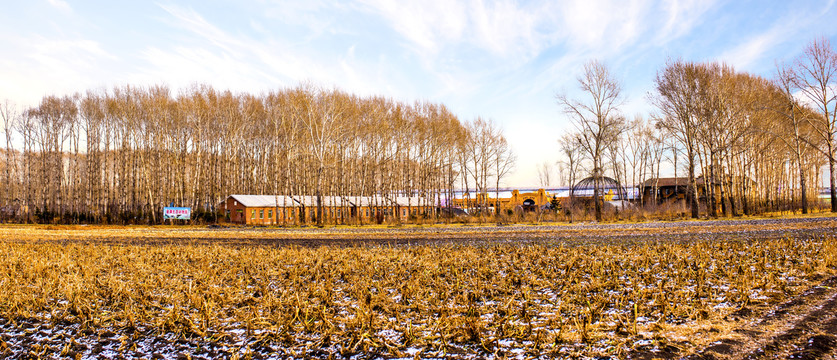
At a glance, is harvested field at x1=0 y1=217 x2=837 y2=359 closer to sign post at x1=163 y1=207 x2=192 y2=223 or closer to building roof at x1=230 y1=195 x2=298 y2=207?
sign post at x1=163 y1=207 x2=192 y2=223

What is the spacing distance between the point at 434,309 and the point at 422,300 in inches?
21.7

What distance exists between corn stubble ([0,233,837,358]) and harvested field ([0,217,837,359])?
0.09ft

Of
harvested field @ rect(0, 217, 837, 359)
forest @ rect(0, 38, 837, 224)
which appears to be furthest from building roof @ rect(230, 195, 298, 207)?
harvested field @ rect(0, 217, 837, 359)

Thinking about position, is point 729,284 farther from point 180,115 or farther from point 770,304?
point 180,115

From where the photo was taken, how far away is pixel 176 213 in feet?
132

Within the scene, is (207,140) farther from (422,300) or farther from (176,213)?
(422,300)

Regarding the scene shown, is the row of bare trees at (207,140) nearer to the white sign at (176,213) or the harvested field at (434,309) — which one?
the white sign at (176,213)

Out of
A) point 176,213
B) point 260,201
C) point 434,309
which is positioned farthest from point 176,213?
point 434,309

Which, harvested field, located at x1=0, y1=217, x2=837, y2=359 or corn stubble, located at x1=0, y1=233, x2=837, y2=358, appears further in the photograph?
corn stubble, located at x1=0, y1=233, x2=837, y2=358

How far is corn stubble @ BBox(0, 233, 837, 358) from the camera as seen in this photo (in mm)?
5047

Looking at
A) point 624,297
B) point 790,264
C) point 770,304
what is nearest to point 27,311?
point 624,297

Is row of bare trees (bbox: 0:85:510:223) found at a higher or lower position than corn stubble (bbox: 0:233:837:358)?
higher

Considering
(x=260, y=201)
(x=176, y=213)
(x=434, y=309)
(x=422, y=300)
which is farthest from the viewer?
(x=260, y=201)

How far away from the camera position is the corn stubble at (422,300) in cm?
505
